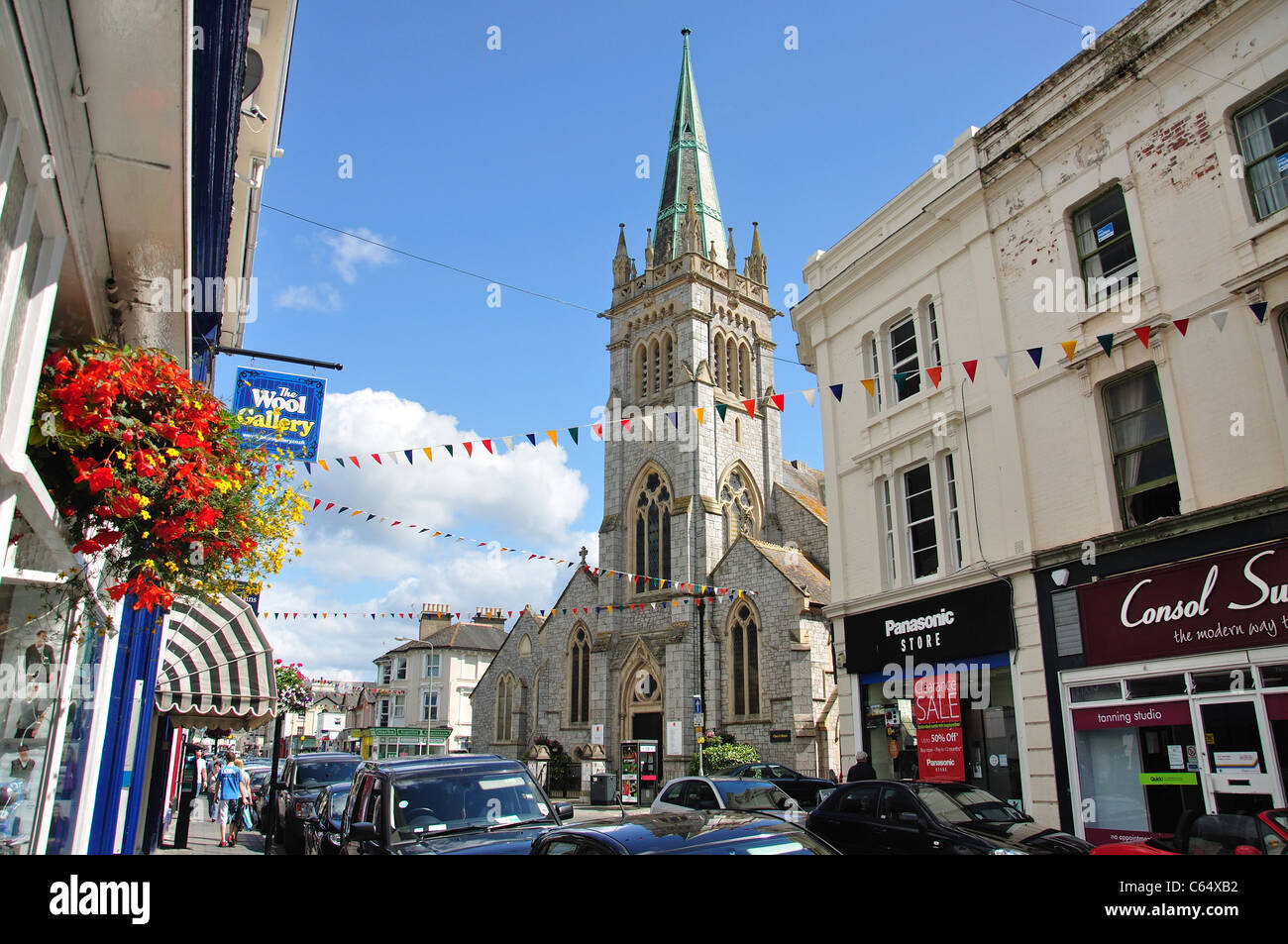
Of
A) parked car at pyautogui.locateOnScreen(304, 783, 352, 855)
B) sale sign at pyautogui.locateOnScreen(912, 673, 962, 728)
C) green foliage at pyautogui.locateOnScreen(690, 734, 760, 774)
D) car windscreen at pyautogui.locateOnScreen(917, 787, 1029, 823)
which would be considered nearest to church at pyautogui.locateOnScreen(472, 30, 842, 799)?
green foliage at pyautogui.locateOnScreen(690, 734, 760, 774)

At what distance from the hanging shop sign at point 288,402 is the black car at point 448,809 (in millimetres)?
5351

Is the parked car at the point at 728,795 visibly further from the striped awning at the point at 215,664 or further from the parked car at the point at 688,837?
the parked car at the point at 688,837

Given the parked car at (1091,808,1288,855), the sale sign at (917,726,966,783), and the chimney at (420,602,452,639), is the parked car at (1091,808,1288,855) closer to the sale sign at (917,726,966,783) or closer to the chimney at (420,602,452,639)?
the sale sign at (917,726,966,783)

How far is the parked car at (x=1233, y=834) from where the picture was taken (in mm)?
6441

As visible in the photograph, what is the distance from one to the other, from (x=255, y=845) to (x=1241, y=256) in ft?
63.3

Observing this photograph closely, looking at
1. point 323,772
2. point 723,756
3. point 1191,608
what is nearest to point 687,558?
point 723,756

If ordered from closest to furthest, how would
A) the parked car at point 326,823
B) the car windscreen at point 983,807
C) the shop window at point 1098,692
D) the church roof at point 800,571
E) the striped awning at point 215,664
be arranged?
1. the parked car at point 326,823
2. the car windscreen at point 983,807
3. the striped awning at point 215,664
4. the shop window at point 1098,692
5. the church roof at point 800,571

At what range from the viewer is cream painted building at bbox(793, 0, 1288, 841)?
10.4 m

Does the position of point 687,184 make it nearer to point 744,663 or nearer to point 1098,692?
point 744,663

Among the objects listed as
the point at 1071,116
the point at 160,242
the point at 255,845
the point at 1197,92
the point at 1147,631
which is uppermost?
the point at 1071,116

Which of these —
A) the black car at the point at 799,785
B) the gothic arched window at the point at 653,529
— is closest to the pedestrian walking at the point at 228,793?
the black car at the point at 799,785
